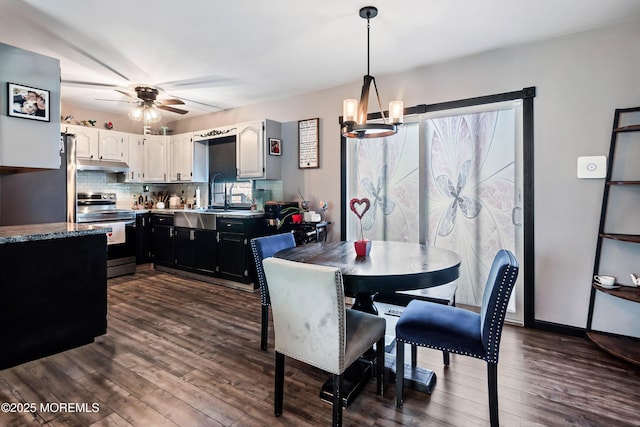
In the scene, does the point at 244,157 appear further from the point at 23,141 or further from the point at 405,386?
the point at 405,386

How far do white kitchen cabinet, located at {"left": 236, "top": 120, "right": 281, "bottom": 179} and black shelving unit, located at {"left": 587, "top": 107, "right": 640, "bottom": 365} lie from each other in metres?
3.51

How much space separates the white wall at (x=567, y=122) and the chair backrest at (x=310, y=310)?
2.35m

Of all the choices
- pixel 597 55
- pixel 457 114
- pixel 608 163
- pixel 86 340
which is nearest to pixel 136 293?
pixel 86 340

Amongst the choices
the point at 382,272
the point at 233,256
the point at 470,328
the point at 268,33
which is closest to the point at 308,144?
the point at 268,33

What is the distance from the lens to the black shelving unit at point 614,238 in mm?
2418

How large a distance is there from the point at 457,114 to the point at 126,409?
3.60 metres

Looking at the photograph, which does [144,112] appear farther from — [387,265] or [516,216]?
[516,216]

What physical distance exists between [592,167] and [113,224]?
556 cm

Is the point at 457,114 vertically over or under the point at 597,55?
under

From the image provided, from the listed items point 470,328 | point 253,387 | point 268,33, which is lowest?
point 253,387

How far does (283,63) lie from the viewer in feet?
11.2

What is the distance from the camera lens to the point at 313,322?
1595 millimetres

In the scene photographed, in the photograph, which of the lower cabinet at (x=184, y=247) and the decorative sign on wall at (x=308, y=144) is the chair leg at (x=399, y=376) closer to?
the decorative sign on wall at (x=308, y=144)

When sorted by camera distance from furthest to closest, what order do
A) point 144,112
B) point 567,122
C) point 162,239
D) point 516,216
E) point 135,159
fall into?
point 135,159, point 162,239, point 144,112, point 516,216, point 567,122
